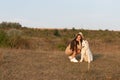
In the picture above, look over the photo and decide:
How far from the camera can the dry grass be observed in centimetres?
1227

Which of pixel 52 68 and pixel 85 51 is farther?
pixel 85 51

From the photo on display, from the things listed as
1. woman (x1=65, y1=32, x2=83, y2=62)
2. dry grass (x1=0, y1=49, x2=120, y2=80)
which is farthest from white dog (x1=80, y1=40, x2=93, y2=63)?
dry grass (x1=0, y1=49, x2=120, y2=80)

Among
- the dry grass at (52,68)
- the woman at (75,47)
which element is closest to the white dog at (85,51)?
the woman at (75,47)

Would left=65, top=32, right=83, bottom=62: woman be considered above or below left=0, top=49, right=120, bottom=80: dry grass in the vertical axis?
above

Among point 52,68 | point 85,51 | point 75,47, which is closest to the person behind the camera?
point 52,68

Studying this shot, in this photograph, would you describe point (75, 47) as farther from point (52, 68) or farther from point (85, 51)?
point (52, 68)

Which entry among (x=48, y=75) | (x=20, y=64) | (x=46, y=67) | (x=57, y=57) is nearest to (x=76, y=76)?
(x=48, y=75)

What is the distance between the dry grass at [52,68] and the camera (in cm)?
1227

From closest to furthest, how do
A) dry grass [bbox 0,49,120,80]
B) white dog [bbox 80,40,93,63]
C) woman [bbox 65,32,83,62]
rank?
dry grass [bbox 0,49,120,80], white dog [bbox 80,40,93,63], woman [bbox 65,32,83,62]

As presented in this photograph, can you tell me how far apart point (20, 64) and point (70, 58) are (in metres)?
2.38

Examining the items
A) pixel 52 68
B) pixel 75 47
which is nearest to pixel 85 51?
pixel 75 47

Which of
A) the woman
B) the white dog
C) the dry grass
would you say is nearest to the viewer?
the dry grass

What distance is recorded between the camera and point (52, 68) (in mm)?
13844

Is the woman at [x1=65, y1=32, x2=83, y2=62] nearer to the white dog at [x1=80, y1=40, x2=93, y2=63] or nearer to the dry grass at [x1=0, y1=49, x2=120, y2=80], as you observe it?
the white dog at [x1=80, y1=40, x2=93, y2=63]
